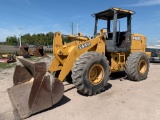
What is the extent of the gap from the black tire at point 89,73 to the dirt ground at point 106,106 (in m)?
0.24

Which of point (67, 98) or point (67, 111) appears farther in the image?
point (67, 98)

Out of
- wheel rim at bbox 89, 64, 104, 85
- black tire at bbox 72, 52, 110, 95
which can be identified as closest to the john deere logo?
black tire at bbox 72, 52, 110, 95

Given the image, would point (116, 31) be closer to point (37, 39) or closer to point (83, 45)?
point (83, 45)

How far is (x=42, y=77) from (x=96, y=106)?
1490mm

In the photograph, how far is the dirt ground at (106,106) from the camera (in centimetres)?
416

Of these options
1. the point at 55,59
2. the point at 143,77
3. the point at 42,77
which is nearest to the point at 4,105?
the point at 42,77

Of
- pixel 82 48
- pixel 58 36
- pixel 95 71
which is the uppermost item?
pixel 58 36

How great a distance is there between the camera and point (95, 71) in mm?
5781

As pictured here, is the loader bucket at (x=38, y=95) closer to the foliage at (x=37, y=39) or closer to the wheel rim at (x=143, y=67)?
the wheel rim at (x=143, y=67)

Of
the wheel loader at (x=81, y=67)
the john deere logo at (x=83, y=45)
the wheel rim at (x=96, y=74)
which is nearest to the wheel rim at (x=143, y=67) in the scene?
the wheel loader at (x=81, y=67)

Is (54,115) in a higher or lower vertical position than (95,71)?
lower

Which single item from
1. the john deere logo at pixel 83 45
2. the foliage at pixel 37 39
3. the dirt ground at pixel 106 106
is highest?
the foliage at pixel 37 39

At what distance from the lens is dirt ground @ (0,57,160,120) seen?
4.16 m

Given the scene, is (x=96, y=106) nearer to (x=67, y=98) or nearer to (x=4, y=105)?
(x=67, y=98)
